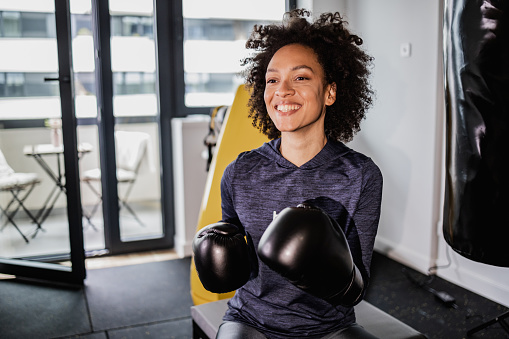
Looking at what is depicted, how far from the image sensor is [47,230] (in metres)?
3.30

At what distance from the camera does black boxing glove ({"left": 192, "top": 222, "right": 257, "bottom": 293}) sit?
1331mm

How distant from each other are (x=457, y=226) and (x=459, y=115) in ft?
1.07

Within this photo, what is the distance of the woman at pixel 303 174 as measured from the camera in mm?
1341

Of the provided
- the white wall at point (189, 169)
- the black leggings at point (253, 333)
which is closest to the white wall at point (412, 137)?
the white wall at point (189, 169)

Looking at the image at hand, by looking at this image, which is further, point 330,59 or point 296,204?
point 330,59

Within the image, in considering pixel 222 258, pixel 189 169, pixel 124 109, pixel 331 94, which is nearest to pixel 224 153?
pixel 331 94

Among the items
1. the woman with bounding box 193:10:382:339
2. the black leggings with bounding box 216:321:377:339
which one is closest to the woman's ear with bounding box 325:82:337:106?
the woman with bounding box 193:10:382:339

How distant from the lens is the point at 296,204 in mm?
1378

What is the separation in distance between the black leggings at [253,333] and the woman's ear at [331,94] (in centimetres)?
60

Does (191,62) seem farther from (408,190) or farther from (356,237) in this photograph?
(356,237)

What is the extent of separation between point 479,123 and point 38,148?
2637 millimetres

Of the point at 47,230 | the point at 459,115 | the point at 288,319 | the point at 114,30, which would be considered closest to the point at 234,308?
the point at 288,319

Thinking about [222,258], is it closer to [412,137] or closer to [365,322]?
[365,322]

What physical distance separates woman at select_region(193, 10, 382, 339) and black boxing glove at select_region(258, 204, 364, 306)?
0.20m
